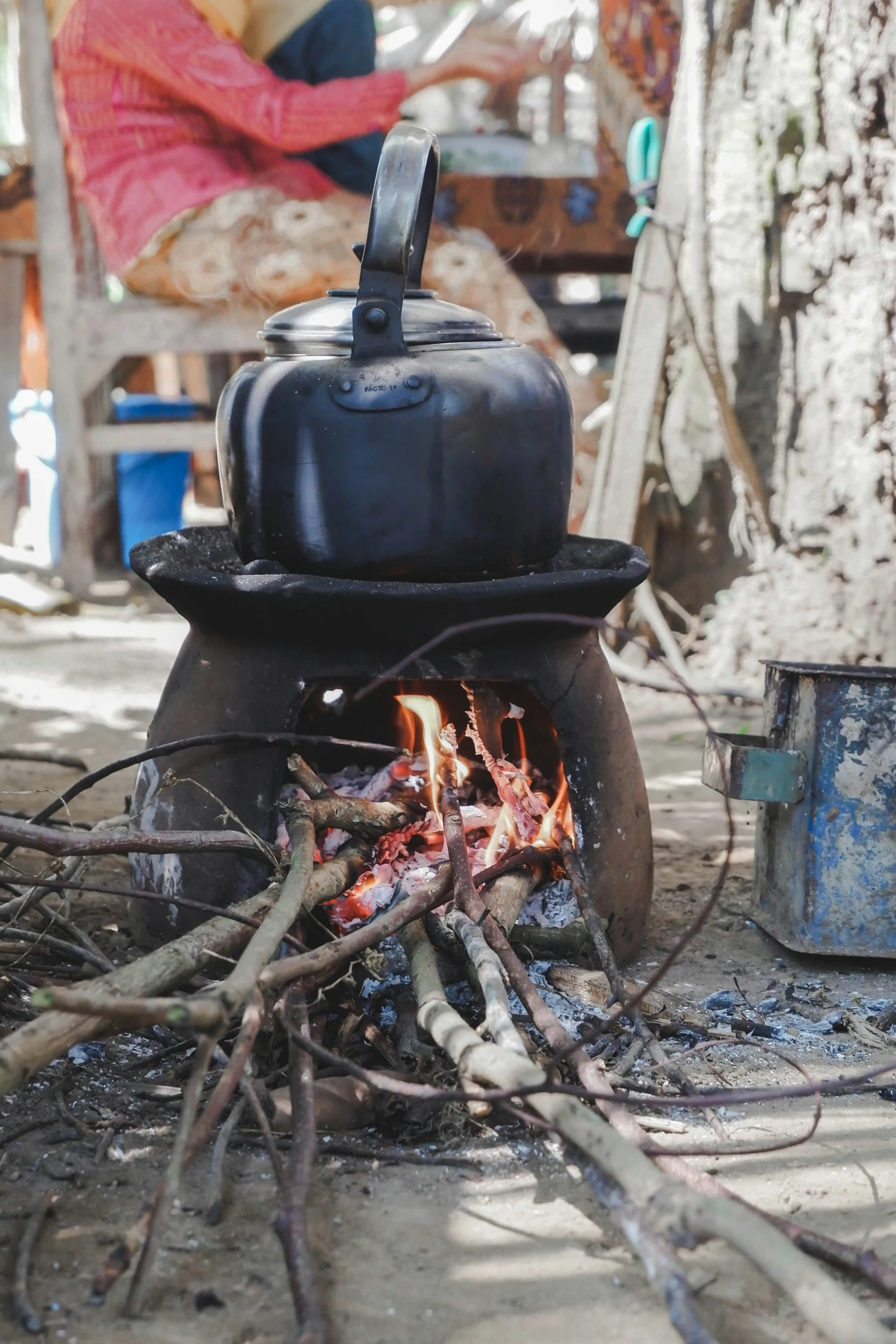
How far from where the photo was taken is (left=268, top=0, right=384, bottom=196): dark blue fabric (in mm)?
6680

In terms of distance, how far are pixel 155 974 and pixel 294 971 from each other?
0.22 m

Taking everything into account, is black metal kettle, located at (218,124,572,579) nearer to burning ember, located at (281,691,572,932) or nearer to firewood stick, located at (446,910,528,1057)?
burning ember, located at (281,691,572,932)

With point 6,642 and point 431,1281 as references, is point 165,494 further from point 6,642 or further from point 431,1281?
point 431,1281

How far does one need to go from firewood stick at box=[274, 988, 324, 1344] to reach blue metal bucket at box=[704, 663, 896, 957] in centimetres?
116

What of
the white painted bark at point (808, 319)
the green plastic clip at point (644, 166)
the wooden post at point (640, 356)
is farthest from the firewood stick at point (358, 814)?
the green plastic clip at point (644, 166)

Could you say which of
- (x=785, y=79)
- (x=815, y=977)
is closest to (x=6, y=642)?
(x=785, y=79)

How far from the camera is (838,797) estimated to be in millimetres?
2742

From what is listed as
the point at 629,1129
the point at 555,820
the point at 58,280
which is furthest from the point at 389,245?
the point at 58,280

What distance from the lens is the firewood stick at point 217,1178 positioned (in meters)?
1.79

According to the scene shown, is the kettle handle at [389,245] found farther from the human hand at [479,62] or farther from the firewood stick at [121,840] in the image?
the human hand at [479,62]

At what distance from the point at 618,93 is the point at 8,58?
12.5 meters

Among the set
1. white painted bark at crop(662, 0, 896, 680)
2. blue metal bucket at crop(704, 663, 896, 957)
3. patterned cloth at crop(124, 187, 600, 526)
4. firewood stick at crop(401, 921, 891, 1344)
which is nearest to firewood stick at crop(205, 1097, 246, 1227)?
firewood stick at crop(401, 921, 891, 1344)

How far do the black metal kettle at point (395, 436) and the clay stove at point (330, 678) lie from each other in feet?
0.30

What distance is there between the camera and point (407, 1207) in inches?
72.9
